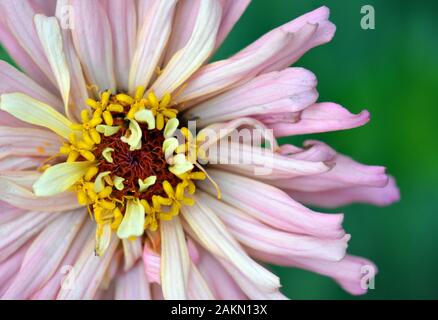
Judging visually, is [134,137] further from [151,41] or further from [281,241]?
[281,241]

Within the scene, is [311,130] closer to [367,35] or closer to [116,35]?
[116,35]

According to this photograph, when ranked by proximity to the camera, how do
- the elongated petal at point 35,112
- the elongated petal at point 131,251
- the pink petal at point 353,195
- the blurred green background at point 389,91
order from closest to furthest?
the elongated petal at point 35,112 < the elongated petal at point 131,251 < the pink petal at point 353,195 < the blurred green background at point 389,91

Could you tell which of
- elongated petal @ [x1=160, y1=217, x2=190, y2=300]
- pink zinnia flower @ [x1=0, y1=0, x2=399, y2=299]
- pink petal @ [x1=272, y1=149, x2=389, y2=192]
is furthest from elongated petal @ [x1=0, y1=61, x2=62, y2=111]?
pink petal @ [x1=272, y1=149, x2=389, y2=192]

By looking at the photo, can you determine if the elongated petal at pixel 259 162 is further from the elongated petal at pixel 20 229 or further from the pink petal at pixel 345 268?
the elongated petal at pixel 20 229

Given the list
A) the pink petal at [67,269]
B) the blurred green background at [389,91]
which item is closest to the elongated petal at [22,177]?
the pink petal at [67,269]

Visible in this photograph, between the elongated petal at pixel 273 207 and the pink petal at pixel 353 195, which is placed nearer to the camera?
the elongated petal at pixel 273 207

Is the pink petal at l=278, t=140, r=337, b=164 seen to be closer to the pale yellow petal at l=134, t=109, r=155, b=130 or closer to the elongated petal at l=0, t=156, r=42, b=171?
the pale yellow petal at l=134, t=109, r=155, b=130

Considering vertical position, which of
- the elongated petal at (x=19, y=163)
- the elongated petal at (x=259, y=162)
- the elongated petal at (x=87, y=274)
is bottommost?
the elongated petal at (x=87, y=274)
